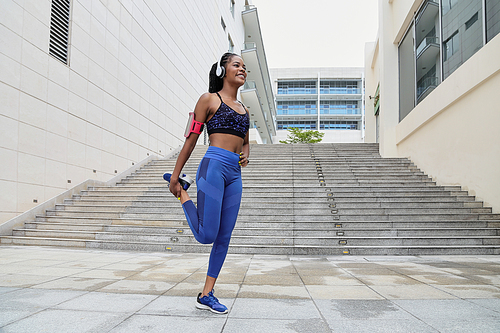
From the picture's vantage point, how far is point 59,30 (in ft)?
30.9

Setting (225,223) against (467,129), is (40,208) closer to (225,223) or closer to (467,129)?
(225,223)

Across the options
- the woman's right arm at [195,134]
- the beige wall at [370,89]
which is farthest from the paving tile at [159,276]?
the beige wall at [370,89]

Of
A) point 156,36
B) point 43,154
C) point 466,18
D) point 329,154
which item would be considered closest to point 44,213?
point 43,154

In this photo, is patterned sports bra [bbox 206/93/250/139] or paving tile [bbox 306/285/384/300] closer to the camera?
patterned sports bra [bbox 206/93/250/139]

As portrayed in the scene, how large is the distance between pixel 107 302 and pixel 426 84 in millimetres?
13584

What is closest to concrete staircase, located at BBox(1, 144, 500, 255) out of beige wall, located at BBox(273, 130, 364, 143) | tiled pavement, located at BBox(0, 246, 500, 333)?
tiled pavement, located at BBox(0, 246, 500, 333)

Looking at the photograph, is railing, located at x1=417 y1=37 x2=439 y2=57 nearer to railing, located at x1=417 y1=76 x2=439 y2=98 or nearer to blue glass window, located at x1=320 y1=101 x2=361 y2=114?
railing, located at x1=417 y1=76 x2=439 y2=98

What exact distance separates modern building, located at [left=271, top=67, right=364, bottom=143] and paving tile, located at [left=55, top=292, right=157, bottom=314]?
206 ft

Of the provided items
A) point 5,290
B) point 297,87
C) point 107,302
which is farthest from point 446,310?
point 297,87

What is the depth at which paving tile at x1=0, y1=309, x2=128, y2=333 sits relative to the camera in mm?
2199

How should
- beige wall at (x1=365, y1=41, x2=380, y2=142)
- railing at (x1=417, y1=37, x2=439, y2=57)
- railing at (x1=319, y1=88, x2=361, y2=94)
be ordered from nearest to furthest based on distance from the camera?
railing at (x1=417, y1=37, x2=439, y2=57), beige wall at (x1=365, y1=41, x2=380, y2=142), railing at (x1=319, y1=88, x2=361, y2=94)

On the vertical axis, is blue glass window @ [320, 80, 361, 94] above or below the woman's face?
above

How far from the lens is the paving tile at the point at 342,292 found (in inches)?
124

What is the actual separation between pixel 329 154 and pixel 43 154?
36.6 feet
